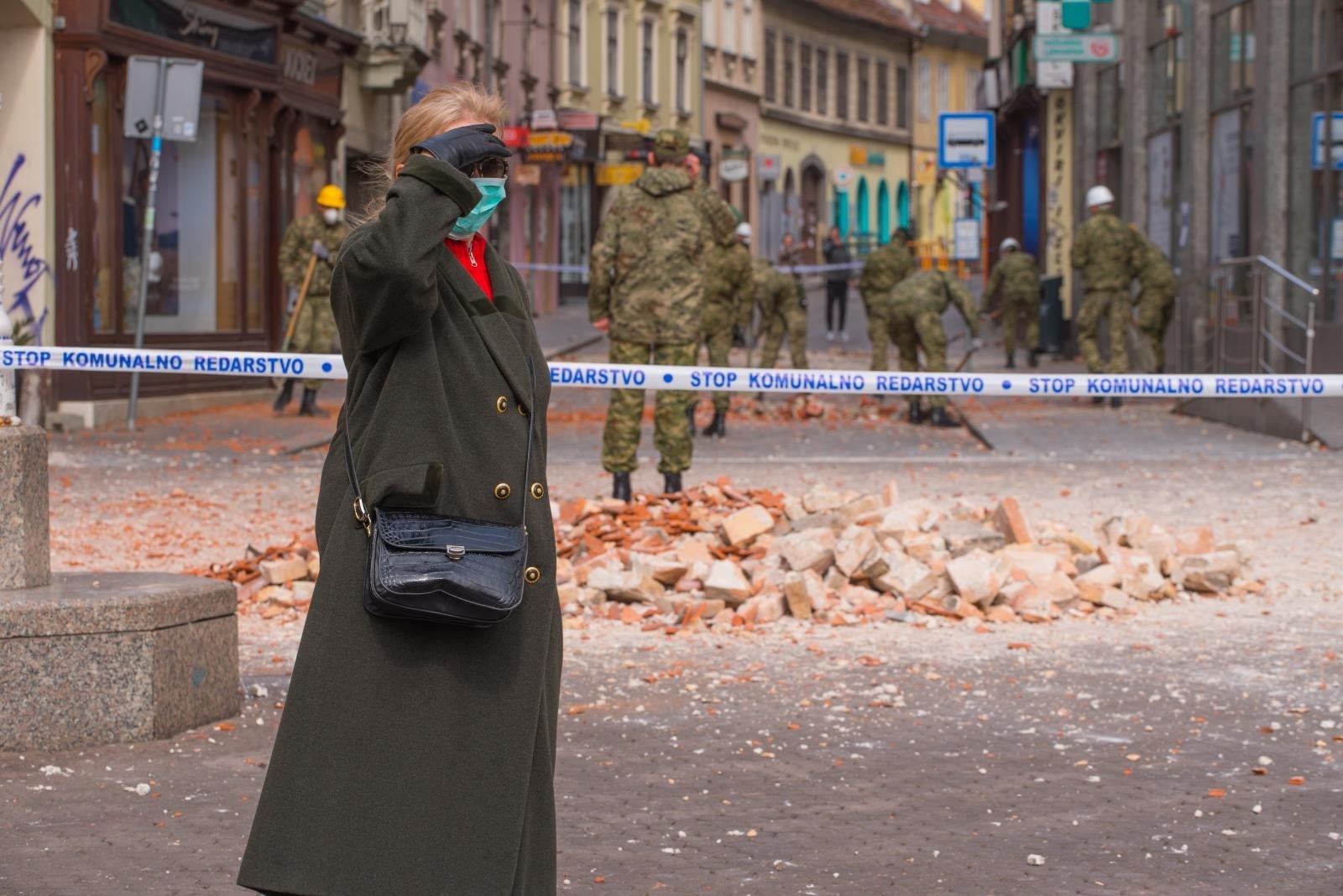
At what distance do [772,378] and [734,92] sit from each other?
174 feet

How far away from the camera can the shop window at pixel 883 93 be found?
→ 74.6m

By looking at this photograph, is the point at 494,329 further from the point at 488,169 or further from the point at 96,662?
the point at 96,662

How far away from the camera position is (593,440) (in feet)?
56.8

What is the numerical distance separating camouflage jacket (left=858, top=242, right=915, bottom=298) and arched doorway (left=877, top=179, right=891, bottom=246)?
52.5 meters

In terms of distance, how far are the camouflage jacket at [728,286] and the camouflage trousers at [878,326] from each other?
221cm

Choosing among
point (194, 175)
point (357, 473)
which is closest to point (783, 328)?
point (194, 175)

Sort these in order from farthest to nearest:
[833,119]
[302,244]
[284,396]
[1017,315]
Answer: [833,119], [1017,315], [284,396], [302,244]

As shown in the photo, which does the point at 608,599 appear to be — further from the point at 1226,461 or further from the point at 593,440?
the point at 593,440

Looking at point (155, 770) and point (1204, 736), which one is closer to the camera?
point (155, 770)

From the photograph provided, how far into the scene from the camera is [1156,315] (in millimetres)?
20750

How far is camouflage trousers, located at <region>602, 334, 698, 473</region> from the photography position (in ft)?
37.3

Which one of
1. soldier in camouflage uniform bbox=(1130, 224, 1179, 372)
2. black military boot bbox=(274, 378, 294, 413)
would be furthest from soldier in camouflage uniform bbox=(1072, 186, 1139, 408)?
black military boot bbox=(274, 378, 294, 413)

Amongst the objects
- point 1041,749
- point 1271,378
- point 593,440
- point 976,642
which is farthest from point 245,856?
point 593,440

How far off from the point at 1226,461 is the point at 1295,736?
882 centimetres
